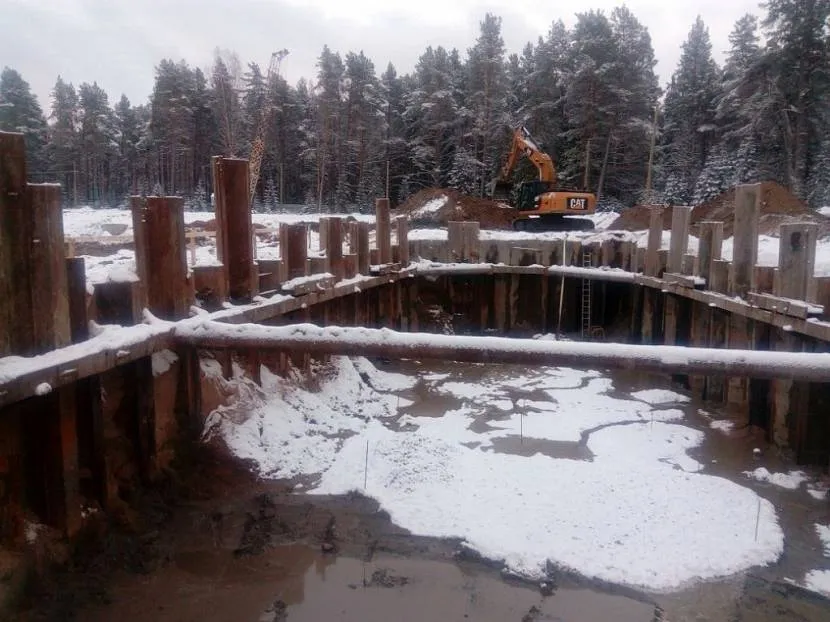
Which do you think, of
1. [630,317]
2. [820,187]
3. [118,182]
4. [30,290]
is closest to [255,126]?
[118,182]

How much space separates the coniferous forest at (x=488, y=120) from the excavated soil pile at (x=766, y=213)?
17.9ft

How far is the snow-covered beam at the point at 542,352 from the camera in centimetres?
389

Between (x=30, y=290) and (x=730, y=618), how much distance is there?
17.4 feet

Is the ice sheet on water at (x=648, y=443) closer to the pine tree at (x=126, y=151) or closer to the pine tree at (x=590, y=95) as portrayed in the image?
the pine tree at (x=590, y=95)

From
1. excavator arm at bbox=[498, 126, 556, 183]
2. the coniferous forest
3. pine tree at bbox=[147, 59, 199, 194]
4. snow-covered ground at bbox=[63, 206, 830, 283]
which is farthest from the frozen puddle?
pine tree at bbox=[147, 59, 199, 194]

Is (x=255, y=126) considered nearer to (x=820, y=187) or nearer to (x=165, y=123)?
(x=165, y=123)

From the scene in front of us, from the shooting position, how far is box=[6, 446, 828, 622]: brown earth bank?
438 centimetres

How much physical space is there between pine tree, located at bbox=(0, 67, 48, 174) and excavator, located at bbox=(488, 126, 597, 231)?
39070 millimetres

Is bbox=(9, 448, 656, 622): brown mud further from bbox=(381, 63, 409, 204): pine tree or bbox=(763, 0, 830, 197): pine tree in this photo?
bbox=(381, 63, 409, 204): pine tree

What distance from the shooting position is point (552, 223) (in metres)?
23.0

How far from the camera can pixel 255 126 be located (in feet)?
169

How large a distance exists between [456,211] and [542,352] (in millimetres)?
28865

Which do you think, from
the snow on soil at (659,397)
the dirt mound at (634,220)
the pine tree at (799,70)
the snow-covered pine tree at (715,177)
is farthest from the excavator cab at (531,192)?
the snow-covered pine tree at (715,177)

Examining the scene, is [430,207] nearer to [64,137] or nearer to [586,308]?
[586,308]
